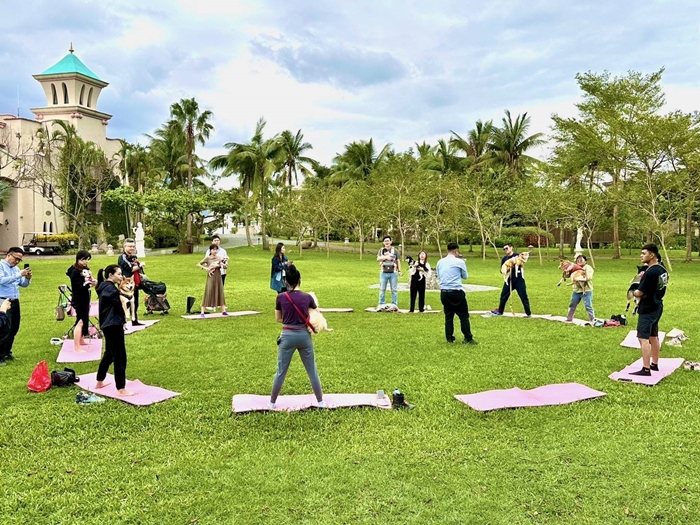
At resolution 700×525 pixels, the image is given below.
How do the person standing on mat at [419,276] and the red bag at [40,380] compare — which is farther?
the person standing on mat at [419,276]

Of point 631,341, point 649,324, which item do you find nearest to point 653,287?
point 649,324

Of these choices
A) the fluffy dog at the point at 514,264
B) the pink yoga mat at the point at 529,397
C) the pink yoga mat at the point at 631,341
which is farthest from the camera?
the fluffy dog at the point at 514,264

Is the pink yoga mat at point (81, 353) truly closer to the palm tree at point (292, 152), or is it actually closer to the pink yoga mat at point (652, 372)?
the pink yoga mat at point (652, 372)

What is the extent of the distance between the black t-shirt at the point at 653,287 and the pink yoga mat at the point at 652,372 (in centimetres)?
82

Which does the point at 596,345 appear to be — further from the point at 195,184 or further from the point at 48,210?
the point at 195,184

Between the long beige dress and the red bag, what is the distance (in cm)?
529

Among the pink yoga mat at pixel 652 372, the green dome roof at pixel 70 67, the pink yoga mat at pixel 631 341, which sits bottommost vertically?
the pink yoga mat at pixel 652 372

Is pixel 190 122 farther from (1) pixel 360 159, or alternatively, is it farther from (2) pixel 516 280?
(2) pixel 516 280

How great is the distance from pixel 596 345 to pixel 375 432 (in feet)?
17.4

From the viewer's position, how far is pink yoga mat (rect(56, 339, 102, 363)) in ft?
25.1

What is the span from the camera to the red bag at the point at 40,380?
20.0 feet

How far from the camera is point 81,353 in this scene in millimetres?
8031

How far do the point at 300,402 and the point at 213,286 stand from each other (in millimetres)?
6655

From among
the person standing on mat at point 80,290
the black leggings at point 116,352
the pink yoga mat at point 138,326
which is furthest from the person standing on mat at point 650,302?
the pink yoga mat at point 138,326
